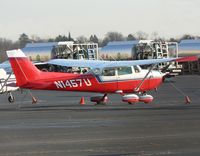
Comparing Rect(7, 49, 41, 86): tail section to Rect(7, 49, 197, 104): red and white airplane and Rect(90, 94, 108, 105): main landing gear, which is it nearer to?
Rect(7, 49, 197, 104): red and white airplane

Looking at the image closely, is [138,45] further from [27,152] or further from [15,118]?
[27,152]

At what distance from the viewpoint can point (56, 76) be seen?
26391 mm

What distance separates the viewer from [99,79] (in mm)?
27094

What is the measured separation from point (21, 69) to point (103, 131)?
10878 millimetres

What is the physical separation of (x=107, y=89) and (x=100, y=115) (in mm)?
5890

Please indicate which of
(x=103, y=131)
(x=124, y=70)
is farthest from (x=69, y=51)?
(x=103, y=131)

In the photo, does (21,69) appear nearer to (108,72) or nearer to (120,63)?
(108,72)

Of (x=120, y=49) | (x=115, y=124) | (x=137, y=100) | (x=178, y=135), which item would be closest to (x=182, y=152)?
(x=178, y=135)

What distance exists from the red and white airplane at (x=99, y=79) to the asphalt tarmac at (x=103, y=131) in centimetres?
180

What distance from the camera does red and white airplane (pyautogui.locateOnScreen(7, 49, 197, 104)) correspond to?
26250 mm

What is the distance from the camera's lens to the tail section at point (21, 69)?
2625cm

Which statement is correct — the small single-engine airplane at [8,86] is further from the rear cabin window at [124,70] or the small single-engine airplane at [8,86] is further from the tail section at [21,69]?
the rear cabin window at [124,70]

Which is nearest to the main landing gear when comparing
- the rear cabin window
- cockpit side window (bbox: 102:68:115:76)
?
cockpit side window (bbox: 102:68:115:76)

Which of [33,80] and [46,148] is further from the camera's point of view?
[33,80]
